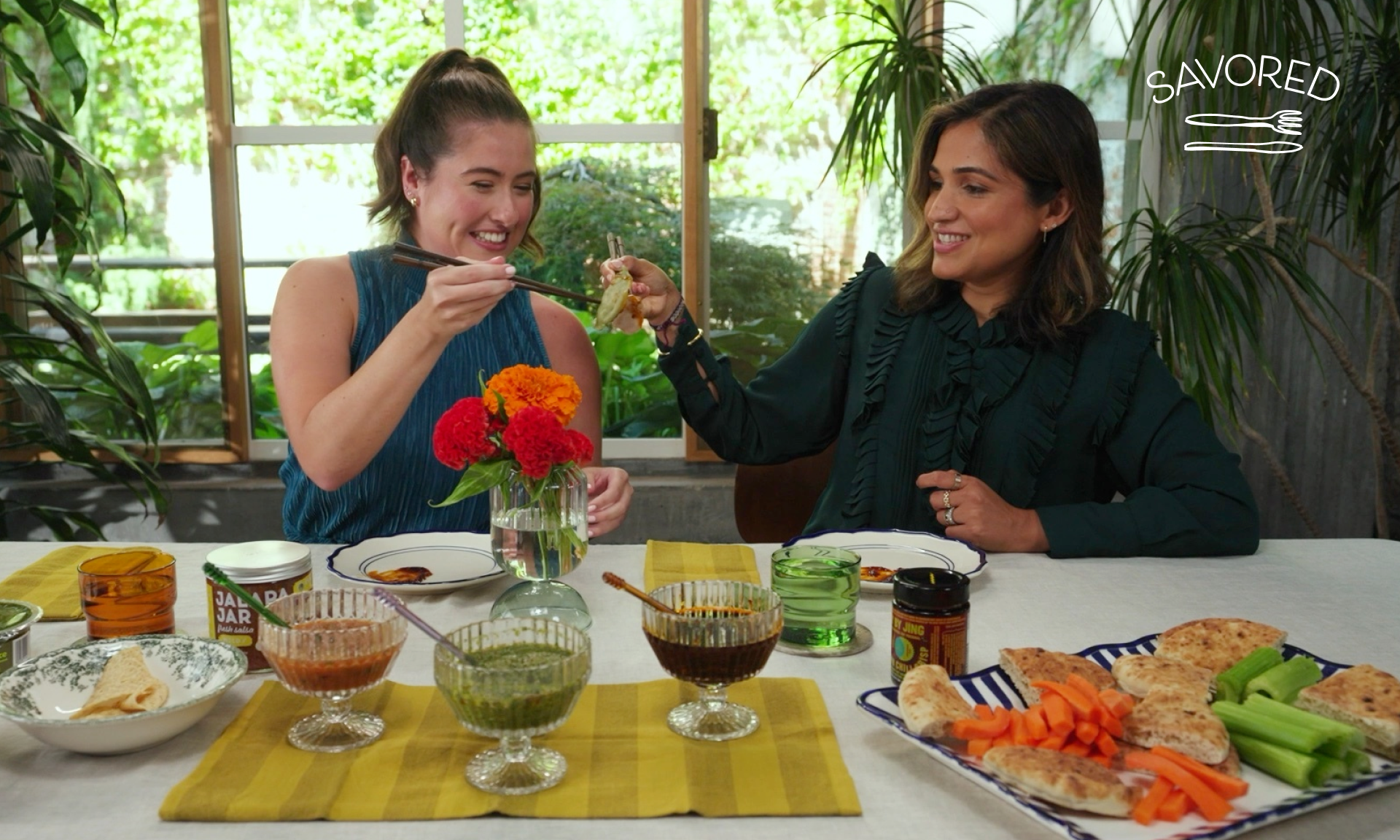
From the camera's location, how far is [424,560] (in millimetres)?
1503

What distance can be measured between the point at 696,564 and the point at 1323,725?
2.63 feet

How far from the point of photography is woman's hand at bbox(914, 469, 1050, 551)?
5.23 ft

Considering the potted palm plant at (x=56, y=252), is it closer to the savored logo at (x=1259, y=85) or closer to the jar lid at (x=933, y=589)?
the jar lid at (x=933, y=589)

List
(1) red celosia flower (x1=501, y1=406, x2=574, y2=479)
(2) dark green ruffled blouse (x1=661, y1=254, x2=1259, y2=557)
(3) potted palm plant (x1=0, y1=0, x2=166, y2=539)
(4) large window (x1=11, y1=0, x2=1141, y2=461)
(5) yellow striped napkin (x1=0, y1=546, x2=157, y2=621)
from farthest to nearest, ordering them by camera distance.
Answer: (4) large window (x1=11, y1=0, x2=1141, y2=461)
(3) potted palm plant (x1=0, y1=0, x2=166, y2=539)
(2) dark green ruffled blouse (x1=661, y1=254, x2=1259, y2=557)
(5) yellow striped napkin (x1=0, y1=546, x2=157, y2=621)
(1) red celosia flower (x1=501, y1=406, x2=574, y2=479)

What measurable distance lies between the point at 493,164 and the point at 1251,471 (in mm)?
2591

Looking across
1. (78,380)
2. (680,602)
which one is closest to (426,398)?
(680,602)

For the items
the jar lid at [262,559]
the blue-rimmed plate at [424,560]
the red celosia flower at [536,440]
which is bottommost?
the blue-rimmed plate at [424,560]

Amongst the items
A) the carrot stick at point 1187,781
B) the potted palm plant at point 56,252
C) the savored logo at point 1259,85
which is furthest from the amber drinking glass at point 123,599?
the savored logo at point 1259,85

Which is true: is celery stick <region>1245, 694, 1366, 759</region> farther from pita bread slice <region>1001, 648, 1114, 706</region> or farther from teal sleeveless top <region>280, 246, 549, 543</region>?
teal sleeveless top <region>280, 246, 549, 543</region>

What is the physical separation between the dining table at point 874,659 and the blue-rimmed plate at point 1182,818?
2 cm

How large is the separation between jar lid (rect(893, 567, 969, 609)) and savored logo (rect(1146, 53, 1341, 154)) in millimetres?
1690

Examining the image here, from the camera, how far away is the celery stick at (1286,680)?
100 cm

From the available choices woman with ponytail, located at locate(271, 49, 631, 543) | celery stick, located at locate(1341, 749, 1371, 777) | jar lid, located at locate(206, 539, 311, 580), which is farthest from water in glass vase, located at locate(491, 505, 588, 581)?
celery stick, located at locate(1341, 749, 1371, 777)

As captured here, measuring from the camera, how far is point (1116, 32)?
3.46 m
